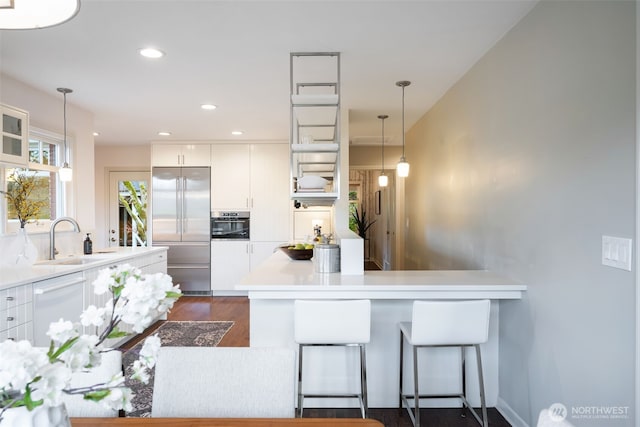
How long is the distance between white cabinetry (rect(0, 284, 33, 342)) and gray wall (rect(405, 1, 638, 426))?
3.05 meters

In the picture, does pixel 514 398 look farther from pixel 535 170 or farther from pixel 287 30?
pixel 287 30

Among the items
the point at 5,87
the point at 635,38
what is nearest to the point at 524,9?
the point at 635,38

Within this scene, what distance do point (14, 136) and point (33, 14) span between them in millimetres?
2291

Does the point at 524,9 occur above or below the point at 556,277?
above

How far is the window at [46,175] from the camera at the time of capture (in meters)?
3.42

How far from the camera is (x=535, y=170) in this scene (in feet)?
6.69

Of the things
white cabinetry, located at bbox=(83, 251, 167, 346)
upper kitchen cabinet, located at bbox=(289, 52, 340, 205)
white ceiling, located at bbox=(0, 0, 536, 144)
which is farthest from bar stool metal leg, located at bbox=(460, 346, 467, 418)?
white cabinetry, located at bbox=(83, 251, 167, 346)

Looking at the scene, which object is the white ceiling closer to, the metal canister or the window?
the window

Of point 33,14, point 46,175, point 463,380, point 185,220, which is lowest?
point 463,380

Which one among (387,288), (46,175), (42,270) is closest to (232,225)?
(46,175)

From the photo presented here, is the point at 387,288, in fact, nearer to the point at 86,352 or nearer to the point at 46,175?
the point at 86,352

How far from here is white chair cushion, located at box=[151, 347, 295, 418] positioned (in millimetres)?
1188

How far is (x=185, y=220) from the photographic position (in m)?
5.90

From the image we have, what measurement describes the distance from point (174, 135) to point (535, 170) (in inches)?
196
